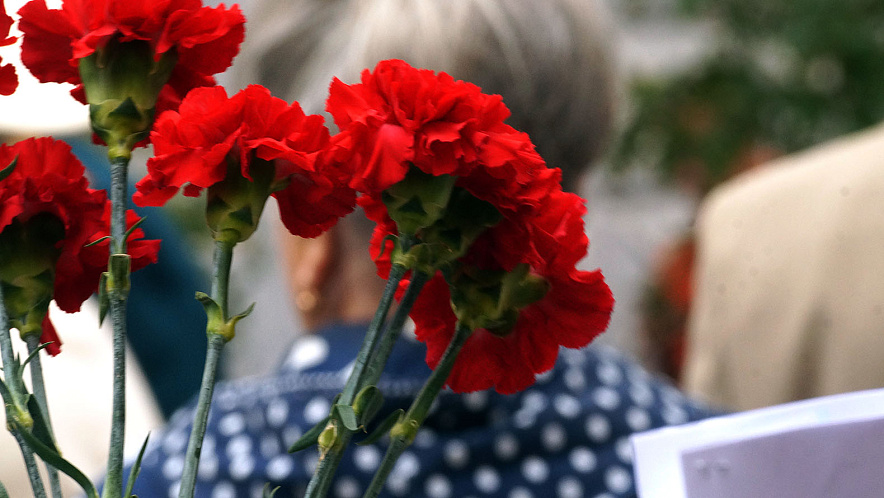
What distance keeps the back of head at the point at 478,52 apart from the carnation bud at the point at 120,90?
0.47 meters

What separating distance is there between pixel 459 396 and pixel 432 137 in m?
0.56

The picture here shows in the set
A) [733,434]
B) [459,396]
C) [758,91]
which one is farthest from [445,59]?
[758,91]

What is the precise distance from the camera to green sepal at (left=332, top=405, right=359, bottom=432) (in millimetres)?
229

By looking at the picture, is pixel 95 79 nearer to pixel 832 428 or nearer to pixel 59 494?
pixel 59 494

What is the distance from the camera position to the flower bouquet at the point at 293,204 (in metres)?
0.24

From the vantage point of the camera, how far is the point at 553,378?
2.66ft

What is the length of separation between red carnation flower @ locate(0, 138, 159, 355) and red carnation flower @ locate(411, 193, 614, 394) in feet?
0.30

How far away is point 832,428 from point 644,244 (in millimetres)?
2811

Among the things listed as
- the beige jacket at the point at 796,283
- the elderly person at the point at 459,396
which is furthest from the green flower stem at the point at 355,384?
the beige jacket at the point at 796,283

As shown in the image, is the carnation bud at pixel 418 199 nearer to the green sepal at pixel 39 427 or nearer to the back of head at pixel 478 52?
the green sepal at pixel 39 427

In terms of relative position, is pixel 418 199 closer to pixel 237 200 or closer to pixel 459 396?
pixel 237 200

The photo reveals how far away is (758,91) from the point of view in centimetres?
249

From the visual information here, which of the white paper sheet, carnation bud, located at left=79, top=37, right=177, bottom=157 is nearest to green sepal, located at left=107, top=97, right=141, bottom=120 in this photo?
carnation bud, located at left=79, top=37, right=177, bottom=157

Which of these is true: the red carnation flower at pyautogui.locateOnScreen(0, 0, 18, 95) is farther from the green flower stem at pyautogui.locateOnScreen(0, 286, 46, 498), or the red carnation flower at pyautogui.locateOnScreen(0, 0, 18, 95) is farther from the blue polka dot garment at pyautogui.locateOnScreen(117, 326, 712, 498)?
the blue polka dot garment at pyautogui.locateOnScreen(117, 326, 712, 498)
